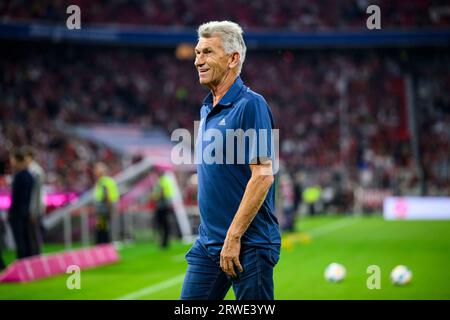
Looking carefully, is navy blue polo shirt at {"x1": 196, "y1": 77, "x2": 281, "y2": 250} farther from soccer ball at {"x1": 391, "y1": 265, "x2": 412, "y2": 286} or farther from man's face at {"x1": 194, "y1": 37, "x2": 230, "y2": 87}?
soccer ball at {"x1": 391, "y1": 265, "x2": 412, "y2": 286}

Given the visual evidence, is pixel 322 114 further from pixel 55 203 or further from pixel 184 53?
pixel 55 203

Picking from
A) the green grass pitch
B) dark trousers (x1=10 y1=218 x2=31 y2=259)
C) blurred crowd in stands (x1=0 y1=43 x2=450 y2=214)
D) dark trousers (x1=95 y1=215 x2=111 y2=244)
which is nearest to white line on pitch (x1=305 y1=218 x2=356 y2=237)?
the green grass pitch

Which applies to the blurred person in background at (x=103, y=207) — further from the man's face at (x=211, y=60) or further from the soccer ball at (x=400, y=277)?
the man's face at (x=211, y=60)

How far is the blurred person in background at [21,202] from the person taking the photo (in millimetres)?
14648

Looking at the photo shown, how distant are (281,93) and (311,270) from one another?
31.1 m

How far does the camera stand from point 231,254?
4.93 m

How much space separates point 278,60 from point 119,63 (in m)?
9.42

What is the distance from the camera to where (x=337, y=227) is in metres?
29.2

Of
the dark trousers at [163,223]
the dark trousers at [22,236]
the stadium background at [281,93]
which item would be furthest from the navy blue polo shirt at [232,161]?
the stadium background at [281,93]

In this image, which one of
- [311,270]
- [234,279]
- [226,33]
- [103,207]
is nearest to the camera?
[234,279]

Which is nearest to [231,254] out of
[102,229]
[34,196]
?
[34,196]

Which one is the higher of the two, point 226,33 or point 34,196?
point 226,33

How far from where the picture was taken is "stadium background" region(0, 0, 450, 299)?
35750mm

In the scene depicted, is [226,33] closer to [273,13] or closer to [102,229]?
[102,229]
